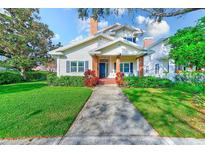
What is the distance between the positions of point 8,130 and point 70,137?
171 centimetres

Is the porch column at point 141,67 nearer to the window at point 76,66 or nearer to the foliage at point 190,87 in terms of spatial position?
the foliage at point 190,87

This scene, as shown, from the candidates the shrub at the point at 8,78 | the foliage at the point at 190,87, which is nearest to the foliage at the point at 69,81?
the foliage at the point at 190,87

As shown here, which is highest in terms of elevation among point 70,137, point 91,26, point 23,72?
point 91,26

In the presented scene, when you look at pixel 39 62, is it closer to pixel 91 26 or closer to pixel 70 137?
pixel 91 26

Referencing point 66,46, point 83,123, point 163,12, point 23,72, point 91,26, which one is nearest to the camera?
point 83,123

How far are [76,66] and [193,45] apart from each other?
10566mm

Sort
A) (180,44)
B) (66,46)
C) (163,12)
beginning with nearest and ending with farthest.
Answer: (163,12) < (180,44) < (66,46)

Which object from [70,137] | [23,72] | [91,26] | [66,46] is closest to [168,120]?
[70,137]

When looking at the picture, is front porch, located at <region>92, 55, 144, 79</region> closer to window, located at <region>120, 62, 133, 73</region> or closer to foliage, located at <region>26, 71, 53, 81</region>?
window, located at <region>120, 62, 133, 73</region>

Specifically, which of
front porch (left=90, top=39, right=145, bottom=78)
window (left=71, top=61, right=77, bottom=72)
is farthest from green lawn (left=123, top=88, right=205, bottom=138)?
window (left=71, top=61, right=77, bottom=72)

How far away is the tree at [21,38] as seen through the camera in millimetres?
21641

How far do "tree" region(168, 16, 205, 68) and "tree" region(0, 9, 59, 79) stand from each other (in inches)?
723

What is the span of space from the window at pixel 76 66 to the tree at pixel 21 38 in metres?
9.61
